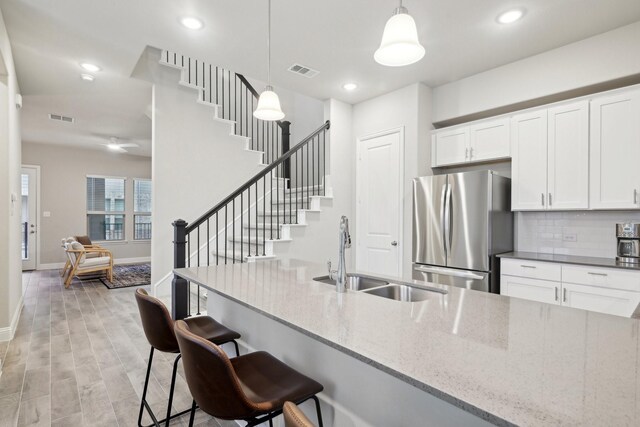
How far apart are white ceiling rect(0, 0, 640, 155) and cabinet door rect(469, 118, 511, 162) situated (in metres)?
0.62

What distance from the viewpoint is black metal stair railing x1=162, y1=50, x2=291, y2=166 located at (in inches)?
197

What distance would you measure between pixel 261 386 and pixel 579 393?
1087mm

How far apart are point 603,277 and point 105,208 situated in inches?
397

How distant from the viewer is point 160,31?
3.04 meters

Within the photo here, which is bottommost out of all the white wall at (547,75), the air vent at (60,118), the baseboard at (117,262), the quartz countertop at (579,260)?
the baseboard at (117,262)

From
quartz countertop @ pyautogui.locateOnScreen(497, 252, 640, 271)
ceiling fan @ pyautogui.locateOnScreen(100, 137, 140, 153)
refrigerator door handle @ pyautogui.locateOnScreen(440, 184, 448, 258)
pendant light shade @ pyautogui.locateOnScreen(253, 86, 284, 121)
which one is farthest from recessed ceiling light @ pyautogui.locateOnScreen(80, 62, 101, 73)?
quartz countertop @ pyautogui.locateOnScreen(497, 252, 640, 271)

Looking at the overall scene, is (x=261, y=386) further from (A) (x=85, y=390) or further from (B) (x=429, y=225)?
(B) (x=429, y=225)

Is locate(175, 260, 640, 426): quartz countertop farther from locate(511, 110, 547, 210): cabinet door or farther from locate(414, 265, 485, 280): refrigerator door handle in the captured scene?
locate(511, 110, 547, 210): cabinet door

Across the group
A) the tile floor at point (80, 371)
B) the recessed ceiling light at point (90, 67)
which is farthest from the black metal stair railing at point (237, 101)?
the tile floor at point (80, 371)

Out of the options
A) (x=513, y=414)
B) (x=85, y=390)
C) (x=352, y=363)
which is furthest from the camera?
(x=85, y=390)

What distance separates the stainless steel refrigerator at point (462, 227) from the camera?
3.33m

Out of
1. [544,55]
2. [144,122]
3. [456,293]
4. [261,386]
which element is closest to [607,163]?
[544,55]

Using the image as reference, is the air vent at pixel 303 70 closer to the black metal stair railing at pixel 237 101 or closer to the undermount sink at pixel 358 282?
the black metal stair railing at pixel 237 101

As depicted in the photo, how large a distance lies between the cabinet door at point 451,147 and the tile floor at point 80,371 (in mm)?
3436
